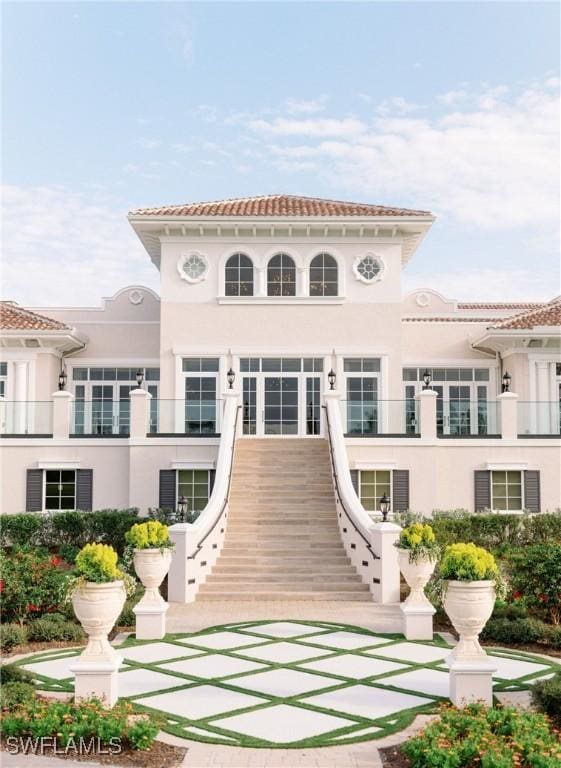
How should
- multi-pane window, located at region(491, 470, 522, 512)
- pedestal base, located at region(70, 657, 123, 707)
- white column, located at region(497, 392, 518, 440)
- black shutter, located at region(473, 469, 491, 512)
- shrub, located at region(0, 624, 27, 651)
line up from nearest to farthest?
pedestal base, located at region(70, 657, 123, 707)
shrub, located at region(0, 624, 27, 651)
black shutter, located at region(473, 469, 491, 512)
multi-pane window, located at region(491, 470, 522, 512)
white column, located at region(497, 392, 518, 440)

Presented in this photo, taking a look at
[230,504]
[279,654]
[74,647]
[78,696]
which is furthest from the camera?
[230,504]

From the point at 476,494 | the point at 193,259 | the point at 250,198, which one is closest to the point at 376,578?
the point at 476,494

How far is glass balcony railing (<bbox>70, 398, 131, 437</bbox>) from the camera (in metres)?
23.2

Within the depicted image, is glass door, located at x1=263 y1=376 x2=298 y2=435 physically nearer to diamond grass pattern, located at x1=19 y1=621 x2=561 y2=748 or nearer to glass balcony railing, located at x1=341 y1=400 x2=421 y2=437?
glass balcony railing, located at x1=341 y1=400 x2=421 y2=437

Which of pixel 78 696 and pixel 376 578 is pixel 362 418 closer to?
pixel 376 578

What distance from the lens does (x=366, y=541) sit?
1600cm

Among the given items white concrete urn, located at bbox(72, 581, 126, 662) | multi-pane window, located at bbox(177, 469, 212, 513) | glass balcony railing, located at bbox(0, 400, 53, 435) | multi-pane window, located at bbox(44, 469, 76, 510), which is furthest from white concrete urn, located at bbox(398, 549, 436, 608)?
glass balcony railing, located at bbox(0, 400, 53, 435)

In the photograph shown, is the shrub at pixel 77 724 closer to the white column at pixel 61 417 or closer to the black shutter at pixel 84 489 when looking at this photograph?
the black shutter at pixel 84 489

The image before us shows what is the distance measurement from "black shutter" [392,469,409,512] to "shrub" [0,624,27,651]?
12.0 metres

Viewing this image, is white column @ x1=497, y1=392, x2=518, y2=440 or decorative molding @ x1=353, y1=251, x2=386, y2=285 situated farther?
decorative molding @ x1=353, y1=251, x2=386, y2=285

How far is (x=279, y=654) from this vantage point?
11.2 m

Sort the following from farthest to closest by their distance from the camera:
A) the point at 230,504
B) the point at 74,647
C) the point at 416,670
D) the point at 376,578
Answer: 1. the point at 230,504
2. the point at 376,578
3. the point at 74,647
4. the point at 416,670

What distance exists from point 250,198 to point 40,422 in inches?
400

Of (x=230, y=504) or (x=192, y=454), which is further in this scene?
(x=192, y=454)
